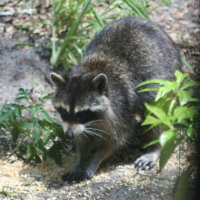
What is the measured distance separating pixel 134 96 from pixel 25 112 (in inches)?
65.3

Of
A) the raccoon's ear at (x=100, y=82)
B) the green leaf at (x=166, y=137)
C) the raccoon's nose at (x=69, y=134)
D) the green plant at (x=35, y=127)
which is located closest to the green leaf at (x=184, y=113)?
the green leaf at (x=166, y=137)

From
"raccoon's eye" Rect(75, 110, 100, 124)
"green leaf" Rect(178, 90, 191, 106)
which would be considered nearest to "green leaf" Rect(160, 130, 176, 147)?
"green leaf" Rect(178, 90, 191, 106)

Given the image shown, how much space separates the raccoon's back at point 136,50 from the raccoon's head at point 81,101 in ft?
1.33

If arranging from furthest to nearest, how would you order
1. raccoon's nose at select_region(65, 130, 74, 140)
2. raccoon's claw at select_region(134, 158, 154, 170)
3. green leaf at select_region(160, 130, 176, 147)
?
raccoon's claw at select_region(134, 158, 154, 170)
raccoon's nose at select_region(65, 130, 74, 140)
green leaf at select_region(160, 130, 176, 147)

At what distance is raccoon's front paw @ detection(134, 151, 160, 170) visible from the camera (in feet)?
15.5

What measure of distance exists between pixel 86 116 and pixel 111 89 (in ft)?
1.67

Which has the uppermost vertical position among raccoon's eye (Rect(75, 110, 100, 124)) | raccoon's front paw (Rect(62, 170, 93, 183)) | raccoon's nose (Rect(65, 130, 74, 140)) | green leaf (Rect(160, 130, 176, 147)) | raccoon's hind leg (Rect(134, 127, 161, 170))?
green leaf (Rect(160, 130, 176, 147))

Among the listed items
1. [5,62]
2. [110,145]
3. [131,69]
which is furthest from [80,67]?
[5,62]

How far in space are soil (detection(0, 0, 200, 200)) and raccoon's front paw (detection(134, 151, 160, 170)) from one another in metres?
0.07

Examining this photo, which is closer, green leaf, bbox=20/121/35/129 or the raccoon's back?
green leaf, bbox=20/121/35/129

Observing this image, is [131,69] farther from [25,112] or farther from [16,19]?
[16,19]

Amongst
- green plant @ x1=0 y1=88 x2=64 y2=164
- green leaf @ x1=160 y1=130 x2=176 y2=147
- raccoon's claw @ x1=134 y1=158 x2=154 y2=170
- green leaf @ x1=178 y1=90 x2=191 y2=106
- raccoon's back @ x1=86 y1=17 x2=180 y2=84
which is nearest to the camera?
green leaf @ x1=160 y1=130 x2=176 y2=147

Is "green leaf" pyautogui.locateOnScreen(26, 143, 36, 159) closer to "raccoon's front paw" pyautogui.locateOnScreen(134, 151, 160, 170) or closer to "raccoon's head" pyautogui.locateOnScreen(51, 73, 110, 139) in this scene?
"raccoon's head" pyautogui.locateOnScreen(51, 73, 110, 139)

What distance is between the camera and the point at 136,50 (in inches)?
200
